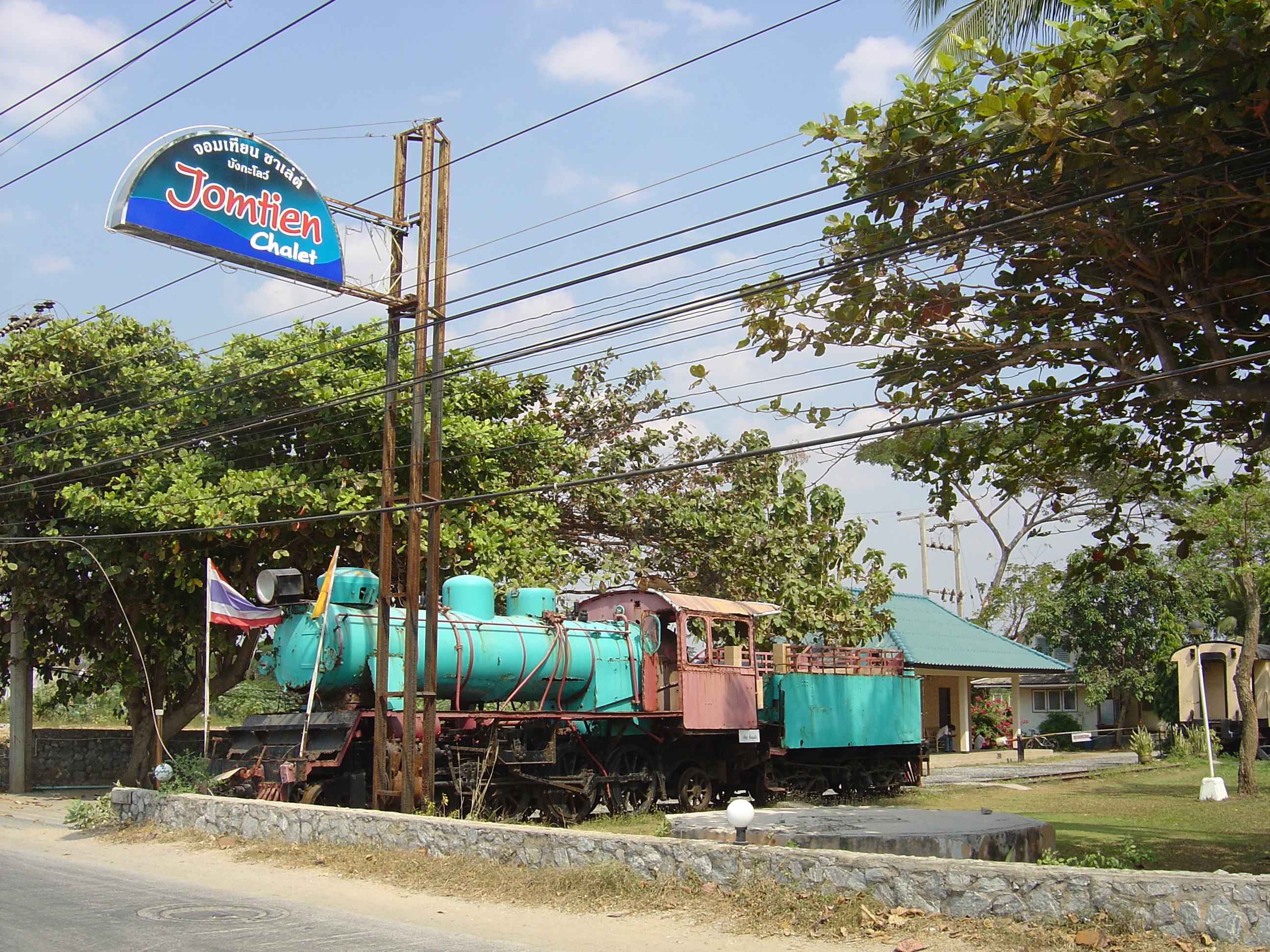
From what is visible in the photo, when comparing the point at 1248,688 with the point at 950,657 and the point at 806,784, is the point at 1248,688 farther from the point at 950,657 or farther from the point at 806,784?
the point at 950,657

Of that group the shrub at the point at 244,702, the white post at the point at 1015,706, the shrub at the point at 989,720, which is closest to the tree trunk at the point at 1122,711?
the white post at the point at 1015,706

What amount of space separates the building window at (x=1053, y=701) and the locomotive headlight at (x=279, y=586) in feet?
108

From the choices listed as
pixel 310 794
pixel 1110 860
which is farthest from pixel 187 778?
pixel 1110 860

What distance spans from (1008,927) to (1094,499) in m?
30.7

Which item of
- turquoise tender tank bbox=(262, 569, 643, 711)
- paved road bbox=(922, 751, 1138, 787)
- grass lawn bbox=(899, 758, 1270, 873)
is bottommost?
paved road bbox=(922, 751, 1138, 787)

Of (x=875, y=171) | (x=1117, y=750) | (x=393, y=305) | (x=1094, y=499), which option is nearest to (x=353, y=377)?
(x=393, y=305)

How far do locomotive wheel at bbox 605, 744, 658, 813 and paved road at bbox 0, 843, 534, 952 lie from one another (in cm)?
732

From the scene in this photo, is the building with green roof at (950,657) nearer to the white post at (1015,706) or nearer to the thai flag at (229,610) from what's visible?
the white post at (1015,706)

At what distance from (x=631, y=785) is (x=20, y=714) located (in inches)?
476

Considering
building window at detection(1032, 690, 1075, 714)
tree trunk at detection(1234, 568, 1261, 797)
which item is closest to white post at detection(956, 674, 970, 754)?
building window at detection(1032, 690, 1075, 714)

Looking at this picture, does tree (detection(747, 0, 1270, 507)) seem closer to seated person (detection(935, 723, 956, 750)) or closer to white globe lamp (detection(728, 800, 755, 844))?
white globe lamp (detection(728, 800, 755, 844))

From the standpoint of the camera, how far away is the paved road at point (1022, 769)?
24.4 meters

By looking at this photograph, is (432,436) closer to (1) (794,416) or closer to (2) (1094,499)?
(1) (794,416)

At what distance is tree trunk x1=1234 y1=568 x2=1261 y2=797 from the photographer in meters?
18.2
